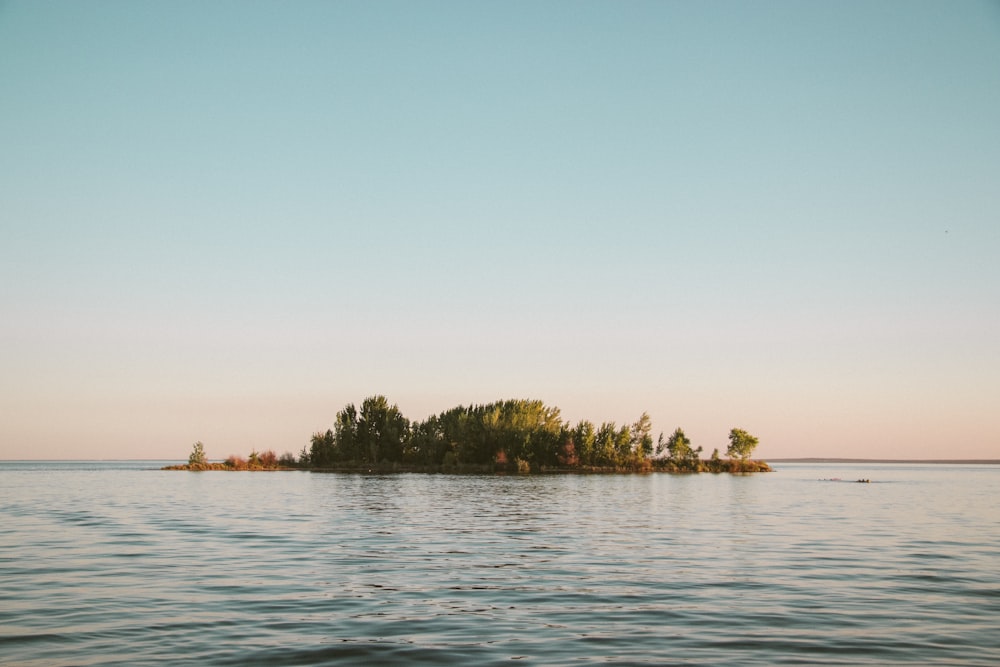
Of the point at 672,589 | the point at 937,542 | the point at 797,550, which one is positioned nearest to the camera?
the point at 672,589

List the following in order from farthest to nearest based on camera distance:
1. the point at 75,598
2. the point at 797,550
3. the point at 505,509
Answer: the point at 505,509 → the point at 797,550 → the point at 75,598

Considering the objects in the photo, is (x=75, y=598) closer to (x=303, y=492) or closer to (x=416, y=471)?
(x=303, y=492)

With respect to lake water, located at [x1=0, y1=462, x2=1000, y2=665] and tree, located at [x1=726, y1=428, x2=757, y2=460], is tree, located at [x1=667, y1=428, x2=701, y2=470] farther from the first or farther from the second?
lake water, located at [x1=0, y1=462, x2=1000, y2=665]

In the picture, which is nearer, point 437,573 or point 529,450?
point 437,573

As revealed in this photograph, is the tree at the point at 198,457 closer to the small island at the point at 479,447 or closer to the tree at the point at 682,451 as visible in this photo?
the small island at the point at 479,447

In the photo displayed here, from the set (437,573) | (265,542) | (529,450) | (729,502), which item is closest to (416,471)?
(529,450)

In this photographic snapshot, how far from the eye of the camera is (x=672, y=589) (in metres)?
21.5

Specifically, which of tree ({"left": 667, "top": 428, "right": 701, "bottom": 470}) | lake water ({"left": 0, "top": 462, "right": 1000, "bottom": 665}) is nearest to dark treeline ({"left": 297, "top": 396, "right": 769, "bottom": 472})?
tree ({"left": 667, "top": 428, "right": 701, "bottom": 470})

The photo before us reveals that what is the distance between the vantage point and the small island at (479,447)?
143000 millimetres

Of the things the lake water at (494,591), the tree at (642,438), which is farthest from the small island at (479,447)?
the lake water at (494,591)

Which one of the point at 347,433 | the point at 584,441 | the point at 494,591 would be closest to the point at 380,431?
the point at 347,433

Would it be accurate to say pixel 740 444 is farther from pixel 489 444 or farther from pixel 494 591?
pixel 494 591

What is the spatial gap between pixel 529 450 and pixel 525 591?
400 feet

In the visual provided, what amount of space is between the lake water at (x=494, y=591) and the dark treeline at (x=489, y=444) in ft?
325
